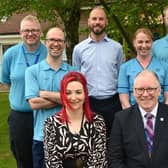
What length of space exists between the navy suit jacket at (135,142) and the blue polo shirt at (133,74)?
792 mm

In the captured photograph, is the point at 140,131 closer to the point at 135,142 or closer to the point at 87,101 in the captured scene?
the point at 135,142

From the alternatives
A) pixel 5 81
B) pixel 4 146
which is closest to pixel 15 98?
pixel 5 81

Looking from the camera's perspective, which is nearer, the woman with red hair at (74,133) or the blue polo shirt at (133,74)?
the woman with red hair at (74,133)

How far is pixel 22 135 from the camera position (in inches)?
245

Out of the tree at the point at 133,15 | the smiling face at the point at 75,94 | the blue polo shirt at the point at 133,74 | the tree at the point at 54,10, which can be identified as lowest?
the smiling face at the point at 75,94

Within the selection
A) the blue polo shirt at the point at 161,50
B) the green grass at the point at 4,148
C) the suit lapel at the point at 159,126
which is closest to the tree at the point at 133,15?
the green grass at the point at 4,148

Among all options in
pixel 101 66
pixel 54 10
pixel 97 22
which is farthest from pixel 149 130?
pixel 54 10

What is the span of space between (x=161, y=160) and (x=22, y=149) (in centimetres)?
213

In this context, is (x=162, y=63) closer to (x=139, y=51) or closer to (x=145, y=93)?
(x=139, y=51)

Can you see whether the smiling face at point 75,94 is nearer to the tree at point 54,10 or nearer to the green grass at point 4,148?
the green grass at point 4,148

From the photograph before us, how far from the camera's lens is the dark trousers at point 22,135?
6.18 metres

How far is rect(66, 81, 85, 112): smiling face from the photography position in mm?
5047

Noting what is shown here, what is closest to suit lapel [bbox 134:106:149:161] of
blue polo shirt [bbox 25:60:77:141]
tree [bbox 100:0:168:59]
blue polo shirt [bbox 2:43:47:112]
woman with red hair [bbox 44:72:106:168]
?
woman with red hair [bbox 44:72:106:168]

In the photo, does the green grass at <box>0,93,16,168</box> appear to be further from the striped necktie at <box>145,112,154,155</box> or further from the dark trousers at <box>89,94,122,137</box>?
the striped necktie at <box>145,112,154,155</box>
